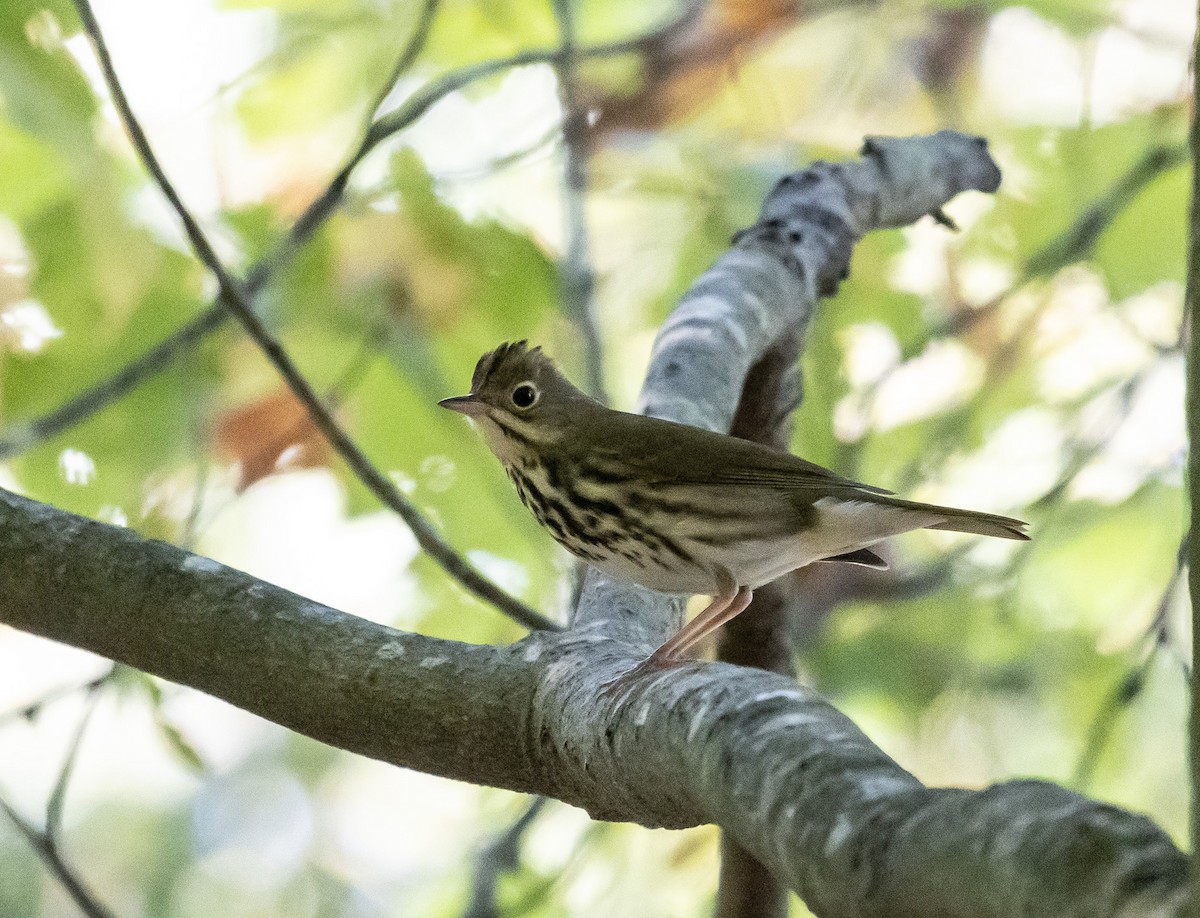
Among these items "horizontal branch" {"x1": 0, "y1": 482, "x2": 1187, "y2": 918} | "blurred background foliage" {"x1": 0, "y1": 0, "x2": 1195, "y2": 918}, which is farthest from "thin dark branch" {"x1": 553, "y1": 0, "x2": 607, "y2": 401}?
"horizontal branch" {"x1": 0, "y1": 482, "x2": 1187, "y2": 918}

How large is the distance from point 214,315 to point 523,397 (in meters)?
1.05

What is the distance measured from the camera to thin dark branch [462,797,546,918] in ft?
11.6

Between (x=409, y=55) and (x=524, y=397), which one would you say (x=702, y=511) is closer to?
(x=524, y=397)

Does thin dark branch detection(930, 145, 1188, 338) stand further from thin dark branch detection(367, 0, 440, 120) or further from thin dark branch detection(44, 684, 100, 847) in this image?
thin dark branch detection(44, 684, 100, 847)

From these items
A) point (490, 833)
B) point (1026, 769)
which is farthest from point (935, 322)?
point (490, 833)

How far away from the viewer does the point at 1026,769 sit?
465 centimetres

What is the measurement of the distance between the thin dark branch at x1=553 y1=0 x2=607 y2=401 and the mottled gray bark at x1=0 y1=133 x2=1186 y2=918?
657 mm

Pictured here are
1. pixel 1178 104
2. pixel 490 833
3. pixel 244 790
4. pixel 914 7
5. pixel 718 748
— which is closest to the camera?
pixel 718 748

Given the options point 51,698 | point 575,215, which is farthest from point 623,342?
point 51,698

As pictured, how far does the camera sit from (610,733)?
5.35 ft

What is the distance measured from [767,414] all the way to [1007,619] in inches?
57.2

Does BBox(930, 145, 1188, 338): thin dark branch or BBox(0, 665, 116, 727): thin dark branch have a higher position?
BBox(930, 145, 1188, 338): thin dark branch

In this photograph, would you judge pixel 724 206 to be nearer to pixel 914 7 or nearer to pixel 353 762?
pixel 914 7

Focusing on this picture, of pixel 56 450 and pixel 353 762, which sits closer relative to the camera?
pixel 56 450
